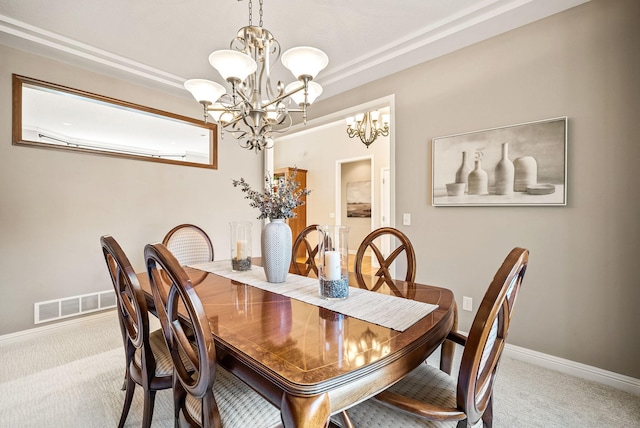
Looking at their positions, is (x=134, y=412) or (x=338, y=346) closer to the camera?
(x=338, y=346)

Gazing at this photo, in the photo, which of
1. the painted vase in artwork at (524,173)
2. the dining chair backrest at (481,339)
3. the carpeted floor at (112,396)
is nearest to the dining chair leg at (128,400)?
the carpeted floor at (112,396)

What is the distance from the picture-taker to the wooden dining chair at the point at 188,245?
225 cm

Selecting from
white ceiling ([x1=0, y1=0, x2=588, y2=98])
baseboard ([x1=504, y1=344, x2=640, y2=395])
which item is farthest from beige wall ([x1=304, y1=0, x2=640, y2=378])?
white ceiling ([x1=0, y1=0, x2=588, y2=98])

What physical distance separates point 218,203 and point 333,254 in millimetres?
2970

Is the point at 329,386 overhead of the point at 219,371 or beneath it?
overhead

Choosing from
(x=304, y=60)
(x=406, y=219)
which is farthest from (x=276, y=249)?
(x=406, y=219)

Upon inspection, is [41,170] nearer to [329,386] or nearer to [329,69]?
[329,69]

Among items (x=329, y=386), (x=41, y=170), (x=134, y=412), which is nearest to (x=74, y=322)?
(x=41, y=170)

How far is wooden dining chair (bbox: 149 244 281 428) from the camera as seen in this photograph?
816 millimetres

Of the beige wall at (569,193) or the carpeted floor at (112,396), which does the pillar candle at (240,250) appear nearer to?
the carpeted floor at (112,396)

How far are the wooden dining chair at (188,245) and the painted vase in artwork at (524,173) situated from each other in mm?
2454

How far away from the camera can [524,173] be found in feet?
7.09

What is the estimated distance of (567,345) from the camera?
79.9 inches

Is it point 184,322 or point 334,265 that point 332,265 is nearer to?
point 334,265
